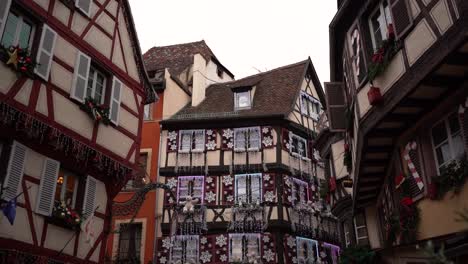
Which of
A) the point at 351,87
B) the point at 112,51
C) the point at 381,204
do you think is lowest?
the point at 381,204

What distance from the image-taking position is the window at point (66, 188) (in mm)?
11391

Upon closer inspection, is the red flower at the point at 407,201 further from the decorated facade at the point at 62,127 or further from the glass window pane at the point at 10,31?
the glass window pane at the point at 10,31

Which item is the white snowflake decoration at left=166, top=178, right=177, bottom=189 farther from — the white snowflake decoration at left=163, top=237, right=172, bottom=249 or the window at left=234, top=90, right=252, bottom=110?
the window at left=234, top=90, right=252, bottom=110

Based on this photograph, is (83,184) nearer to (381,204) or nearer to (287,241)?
(381,204)

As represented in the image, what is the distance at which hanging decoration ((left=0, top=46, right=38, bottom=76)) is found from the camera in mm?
9930

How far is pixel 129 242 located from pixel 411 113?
56.0 feet

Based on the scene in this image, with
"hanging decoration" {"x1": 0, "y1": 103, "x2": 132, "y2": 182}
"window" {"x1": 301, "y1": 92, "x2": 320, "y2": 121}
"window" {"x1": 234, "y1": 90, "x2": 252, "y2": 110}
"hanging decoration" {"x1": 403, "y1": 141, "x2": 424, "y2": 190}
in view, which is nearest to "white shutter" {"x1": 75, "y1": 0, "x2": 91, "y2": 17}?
"hanging decoration" {"x1": 0, "y1": 103, "x2": 132, "y2": 182}

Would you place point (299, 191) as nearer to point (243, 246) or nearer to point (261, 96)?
point (243, 246)

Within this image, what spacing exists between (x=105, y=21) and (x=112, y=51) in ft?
2.75

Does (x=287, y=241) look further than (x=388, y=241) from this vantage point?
Yes

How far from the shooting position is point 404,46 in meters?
8.98

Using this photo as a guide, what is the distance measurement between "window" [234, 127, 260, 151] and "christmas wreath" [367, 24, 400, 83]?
14.4m

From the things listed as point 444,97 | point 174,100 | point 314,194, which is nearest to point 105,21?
point 444,97

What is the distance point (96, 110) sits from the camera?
12.1m
